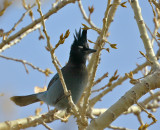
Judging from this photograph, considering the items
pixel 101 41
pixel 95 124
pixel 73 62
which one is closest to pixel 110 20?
pixel 73 62

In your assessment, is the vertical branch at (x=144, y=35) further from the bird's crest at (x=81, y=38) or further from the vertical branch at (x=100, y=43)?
the bird's crest at (x=81, y=38)

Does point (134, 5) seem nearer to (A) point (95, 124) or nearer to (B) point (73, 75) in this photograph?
(B) point (73, 75)

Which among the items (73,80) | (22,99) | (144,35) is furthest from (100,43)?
(22,99)

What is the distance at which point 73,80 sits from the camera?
475cm

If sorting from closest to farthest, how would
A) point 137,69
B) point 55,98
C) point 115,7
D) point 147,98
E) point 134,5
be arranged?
1. point 134,5
2. point 55,98
3. point 115,7
4. point 137,69
5. point 147,98

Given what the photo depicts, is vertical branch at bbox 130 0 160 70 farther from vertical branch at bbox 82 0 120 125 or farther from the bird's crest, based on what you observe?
the bird's crest

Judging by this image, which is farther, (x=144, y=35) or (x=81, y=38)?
(x=81, y=38)

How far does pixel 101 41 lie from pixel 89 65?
115 inches

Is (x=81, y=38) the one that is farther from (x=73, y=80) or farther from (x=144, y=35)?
(x=144, y=35)

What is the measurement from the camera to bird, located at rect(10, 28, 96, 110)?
466 centimetres

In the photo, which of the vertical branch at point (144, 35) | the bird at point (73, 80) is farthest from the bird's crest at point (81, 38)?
the vertical branch at point (144, 35)

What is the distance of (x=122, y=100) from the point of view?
9.59 feet

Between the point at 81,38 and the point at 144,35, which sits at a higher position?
the point at 81,38

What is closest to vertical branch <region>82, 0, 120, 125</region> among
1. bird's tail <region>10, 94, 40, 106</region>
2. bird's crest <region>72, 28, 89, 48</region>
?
bird's crest <region>72, 28, 89, 48</region>
